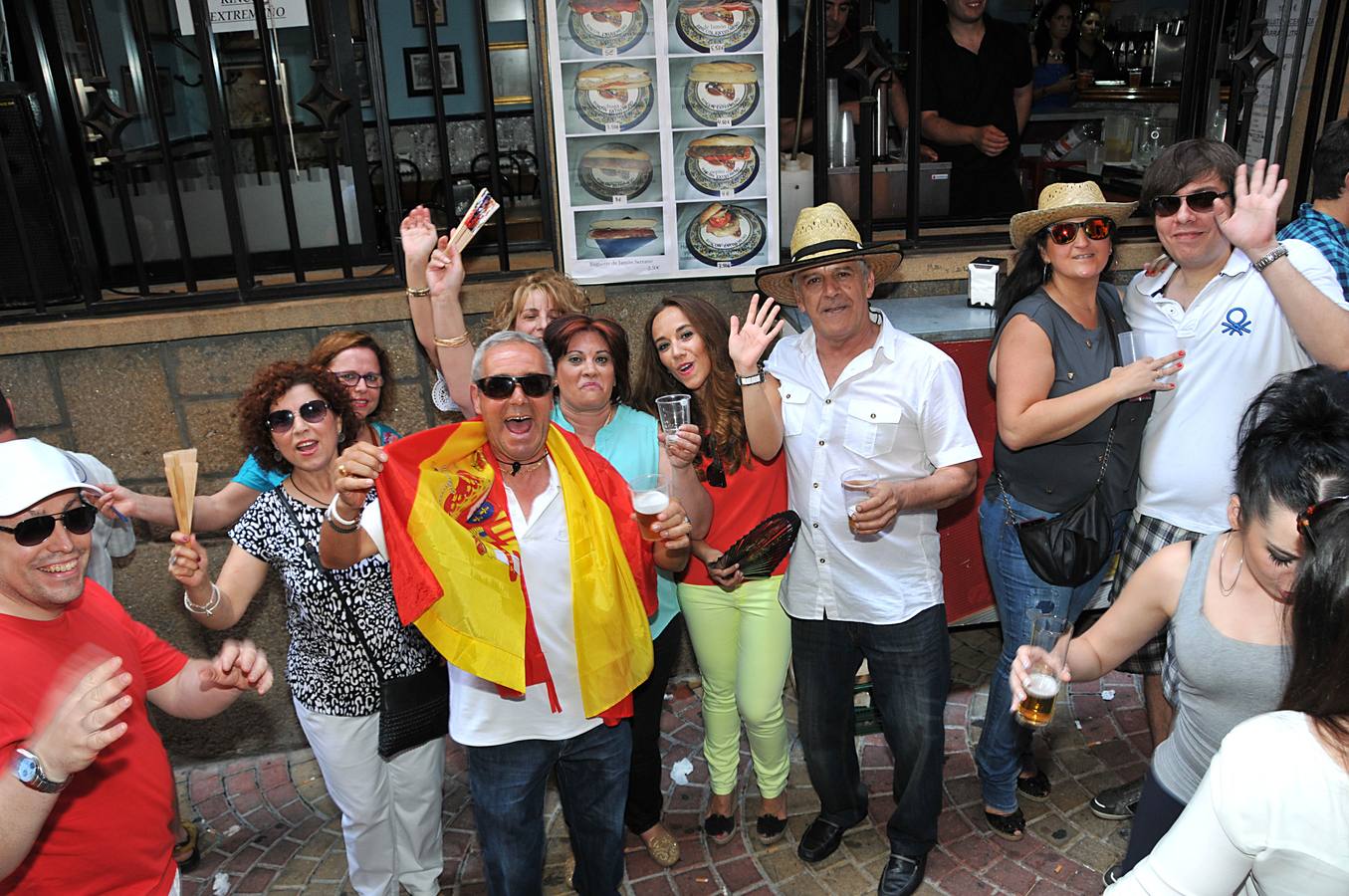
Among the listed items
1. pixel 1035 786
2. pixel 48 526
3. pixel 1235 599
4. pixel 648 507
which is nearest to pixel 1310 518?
pixel 1235 599

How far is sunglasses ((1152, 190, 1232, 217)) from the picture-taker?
131 inches

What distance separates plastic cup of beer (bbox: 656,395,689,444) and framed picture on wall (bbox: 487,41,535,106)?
22.9ft

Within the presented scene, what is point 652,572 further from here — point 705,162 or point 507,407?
point 705,162

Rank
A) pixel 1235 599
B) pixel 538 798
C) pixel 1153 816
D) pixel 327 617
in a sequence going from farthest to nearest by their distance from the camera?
pixel 327 617, pixel 538 798, pixel 1153 816, pixel 1235 599

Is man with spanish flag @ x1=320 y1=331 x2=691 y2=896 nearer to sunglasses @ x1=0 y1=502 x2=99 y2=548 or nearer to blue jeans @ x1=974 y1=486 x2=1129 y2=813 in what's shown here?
sunglasses @ x1=0 y1=502 x2=99 y2=548

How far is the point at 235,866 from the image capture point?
13.5 ft

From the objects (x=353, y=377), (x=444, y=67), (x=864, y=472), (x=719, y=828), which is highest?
(x=444, y=67)

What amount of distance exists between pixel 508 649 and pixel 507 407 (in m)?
0.70

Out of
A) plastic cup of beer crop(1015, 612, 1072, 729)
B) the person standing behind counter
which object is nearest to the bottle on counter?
the person standing behind counter

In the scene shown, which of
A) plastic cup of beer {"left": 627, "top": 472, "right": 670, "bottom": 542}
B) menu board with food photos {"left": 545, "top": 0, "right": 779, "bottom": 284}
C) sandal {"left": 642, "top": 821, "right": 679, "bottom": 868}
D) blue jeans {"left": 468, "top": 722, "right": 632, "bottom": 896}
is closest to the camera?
plastic cup of beer {"left": 627, "top": 472, "right": 670, "bottom": 542}

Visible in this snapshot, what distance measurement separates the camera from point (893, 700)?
3508 millimetres

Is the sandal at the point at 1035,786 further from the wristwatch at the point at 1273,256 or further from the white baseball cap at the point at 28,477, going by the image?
the white baseball cap at the point at 28,477

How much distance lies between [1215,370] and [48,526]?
3458mm

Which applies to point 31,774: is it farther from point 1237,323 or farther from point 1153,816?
point 1237,323
